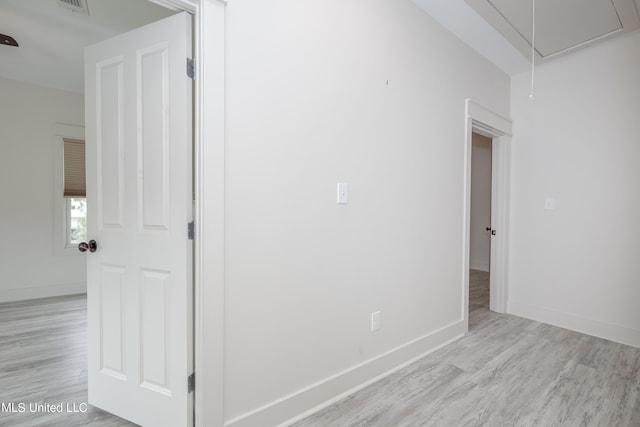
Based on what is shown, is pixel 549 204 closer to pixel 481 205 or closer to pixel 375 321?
pixel 375 321

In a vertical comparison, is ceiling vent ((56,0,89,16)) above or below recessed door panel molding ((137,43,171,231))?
above

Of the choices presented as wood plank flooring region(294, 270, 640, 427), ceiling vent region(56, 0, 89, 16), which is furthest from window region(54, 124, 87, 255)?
wood plank flooring region(294, 270, 640, 427)

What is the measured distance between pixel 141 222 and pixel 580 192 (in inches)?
146

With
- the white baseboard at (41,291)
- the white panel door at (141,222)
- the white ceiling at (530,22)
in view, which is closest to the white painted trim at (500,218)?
the white ceiling at (530,22)

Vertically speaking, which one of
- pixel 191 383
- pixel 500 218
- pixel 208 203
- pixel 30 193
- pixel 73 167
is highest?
pixel 73 167

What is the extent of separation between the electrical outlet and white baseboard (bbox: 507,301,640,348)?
225cm

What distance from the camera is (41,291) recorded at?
162 inches

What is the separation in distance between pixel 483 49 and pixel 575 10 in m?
0.72

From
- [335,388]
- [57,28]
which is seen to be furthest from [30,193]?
[335,388]

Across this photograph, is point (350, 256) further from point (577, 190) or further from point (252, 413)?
point (577, 190)

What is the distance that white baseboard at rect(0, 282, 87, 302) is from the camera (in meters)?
3.90

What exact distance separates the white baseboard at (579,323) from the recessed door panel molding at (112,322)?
372cm

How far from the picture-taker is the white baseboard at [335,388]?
67.3 inches

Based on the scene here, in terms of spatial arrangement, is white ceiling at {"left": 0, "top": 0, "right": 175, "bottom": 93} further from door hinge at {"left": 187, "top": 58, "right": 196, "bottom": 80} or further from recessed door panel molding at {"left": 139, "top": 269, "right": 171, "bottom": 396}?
recessed door panel molding at {"left": 139, "top": 269, "right": 171, "bottom": 396}
